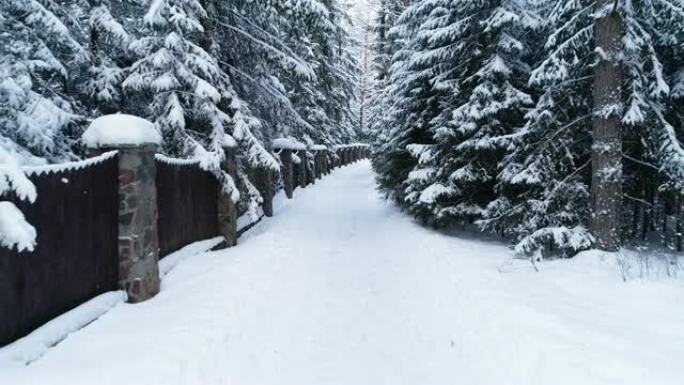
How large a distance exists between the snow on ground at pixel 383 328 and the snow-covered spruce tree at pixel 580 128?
1.06m

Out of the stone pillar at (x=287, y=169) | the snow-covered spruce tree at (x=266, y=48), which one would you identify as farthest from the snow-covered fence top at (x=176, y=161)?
the stone pillar at (x=287, y=169)

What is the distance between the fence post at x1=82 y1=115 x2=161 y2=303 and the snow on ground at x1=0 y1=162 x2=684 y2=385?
0.41 metres

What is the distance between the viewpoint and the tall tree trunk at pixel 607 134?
773 centimetres

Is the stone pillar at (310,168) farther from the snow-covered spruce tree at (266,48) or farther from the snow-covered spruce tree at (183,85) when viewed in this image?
the snow-covered spruce tree at (183,85)

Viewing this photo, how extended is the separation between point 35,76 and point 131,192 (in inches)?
189

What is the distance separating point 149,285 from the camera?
6.35 m

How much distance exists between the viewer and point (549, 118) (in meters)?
9.06

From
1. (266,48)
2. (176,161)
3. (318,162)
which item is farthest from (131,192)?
(318,162)

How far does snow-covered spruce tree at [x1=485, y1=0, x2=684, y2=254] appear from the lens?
7891 mm

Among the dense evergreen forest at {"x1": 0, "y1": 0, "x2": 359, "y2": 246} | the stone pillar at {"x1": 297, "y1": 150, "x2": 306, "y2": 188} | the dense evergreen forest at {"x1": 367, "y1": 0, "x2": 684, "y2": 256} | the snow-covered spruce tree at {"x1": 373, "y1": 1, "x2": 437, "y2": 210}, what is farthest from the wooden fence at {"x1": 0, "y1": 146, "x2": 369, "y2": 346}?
the stone pillar at {"x1": 297, "y1": 150, "x2": 306, "y2": 188}

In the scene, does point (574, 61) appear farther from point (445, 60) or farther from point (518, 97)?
point (445, 60)

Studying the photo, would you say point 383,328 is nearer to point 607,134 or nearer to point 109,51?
point 607,134

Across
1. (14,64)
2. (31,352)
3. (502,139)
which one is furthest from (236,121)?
(31,352)

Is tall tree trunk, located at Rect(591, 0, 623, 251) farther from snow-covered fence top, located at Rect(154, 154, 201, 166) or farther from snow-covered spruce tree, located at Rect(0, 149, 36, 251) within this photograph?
snow-covered spruce tree, located at Rect(0, 149, 36, 251)
